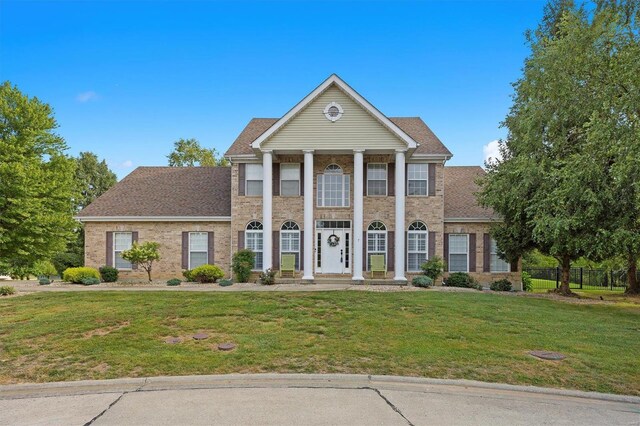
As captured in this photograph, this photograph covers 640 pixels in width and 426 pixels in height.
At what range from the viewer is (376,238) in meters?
19.9

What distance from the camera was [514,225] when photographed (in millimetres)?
17359

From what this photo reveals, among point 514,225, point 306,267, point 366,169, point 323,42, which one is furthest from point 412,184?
point 323,42

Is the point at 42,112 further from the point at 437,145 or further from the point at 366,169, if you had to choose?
the point at 437,145

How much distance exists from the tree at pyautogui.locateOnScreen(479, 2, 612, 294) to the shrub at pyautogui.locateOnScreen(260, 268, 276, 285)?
32.3 ft

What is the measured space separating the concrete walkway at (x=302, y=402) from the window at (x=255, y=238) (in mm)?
13695

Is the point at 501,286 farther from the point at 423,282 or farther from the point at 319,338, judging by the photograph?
the point at 319,338

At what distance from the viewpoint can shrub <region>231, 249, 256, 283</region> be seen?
18781mm

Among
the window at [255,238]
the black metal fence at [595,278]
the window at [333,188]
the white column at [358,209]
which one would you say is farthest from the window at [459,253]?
the window at [255,238]

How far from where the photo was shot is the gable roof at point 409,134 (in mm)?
19984

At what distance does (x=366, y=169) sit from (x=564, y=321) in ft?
37.2

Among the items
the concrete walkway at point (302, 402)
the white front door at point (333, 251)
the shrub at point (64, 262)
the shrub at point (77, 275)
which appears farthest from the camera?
the shrub at point (64, 262)

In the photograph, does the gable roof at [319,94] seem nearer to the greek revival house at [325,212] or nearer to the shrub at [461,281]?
the greek revival house at [325,212]

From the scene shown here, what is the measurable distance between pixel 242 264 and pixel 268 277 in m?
1.65

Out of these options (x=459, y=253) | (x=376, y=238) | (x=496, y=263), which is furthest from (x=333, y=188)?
(x=496, y=263)
